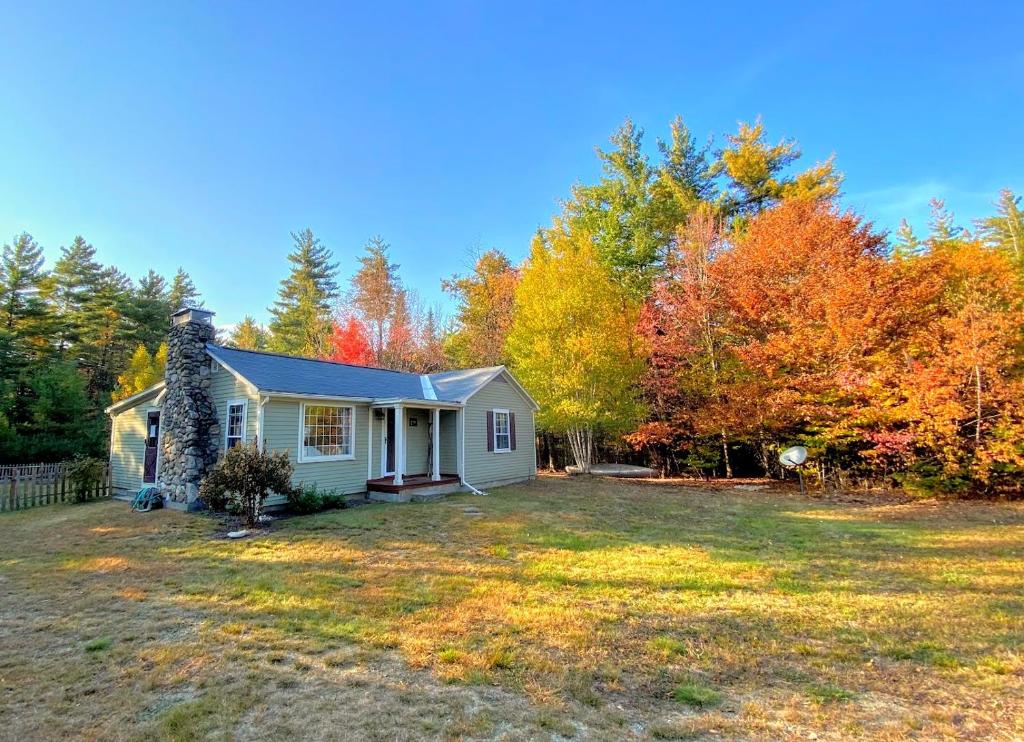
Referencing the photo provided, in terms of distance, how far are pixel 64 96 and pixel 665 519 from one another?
15.3 meters

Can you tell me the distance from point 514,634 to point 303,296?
3305cm

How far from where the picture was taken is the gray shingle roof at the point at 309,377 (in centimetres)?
1048

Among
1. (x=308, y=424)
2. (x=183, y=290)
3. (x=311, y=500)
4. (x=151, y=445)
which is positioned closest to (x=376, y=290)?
(x=151, y=445)

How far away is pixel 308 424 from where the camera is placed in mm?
10805

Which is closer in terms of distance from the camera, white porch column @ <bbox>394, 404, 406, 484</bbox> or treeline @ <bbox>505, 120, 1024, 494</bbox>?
treeline @ <bbox>505, 120, 1024, 494</bbox>

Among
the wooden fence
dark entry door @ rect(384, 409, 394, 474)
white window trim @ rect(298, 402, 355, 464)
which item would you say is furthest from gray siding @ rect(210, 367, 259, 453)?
the wooden fence

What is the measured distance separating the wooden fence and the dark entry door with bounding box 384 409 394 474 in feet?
25.0

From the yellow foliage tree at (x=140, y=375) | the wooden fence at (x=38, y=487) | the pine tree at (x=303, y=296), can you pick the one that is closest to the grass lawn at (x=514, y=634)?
the wooden fence at (x=38, y=487)

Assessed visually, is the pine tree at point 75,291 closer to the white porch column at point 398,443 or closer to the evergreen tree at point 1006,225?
the white porch column at point 398,443

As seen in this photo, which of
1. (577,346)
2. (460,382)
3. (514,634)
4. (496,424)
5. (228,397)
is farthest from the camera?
(577,346)

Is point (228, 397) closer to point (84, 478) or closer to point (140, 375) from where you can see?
point (84, 478)

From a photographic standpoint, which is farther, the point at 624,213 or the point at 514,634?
the point at 624,213

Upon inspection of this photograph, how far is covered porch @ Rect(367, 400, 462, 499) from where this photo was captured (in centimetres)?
1187

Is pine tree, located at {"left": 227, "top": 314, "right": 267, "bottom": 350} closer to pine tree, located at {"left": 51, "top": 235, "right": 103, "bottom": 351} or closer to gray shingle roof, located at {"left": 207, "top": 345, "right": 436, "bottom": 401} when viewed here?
pine tree, located at {"left": 51, "top": 235, "right": 103, "bottom": 351}
